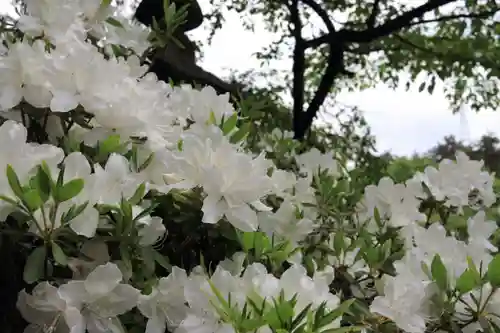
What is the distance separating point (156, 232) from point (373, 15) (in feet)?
11.8

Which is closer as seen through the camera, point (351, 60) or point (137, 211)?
point (137, 211)

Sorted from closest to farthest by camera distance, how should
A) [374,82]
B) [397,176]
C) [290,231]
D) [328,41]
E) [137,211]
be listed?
[137,211], [290,231], [397,176], [328,41], [374,82]

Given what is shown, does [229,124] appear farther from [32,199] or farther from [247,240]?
[32,199]

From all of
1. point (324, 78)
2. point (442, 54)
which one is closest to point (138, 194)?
point (442, 54)

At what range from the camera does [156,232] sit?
93 centimetres

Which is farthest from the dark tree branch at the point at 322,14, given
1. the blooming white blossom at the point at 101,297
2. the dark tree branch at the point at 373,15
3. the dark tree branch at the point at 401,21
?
the blooming white blossom at the point at 101,297

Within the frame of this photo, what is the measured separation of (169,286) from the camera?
3.11 feet

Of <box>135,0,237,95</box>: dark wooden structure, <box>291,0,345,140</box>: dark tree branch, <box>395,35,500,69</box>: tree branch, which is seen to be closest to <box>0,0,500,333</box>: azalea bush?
<box>135,0,237,95</box>: dark wooden structure

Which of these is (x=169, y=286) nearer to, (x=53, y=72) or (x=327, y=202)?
(x=53, y=72)

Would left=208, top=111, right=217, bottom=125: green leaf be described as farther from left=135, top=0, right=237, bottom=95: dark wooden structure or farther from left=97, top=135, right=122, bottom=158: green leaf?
left=135, top=0, right=237, bottom=95: dark wooden structure

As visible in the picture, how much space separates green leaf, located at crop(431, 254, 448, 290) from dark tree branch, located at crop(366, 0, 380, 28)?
10.7 feet

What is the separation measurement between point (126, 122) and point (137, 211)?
0.66ft

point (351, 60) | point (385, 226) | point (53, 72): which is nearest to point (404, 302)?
point (385, 226)

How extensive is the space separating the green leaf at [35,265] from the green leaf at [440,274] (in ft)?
2.09
